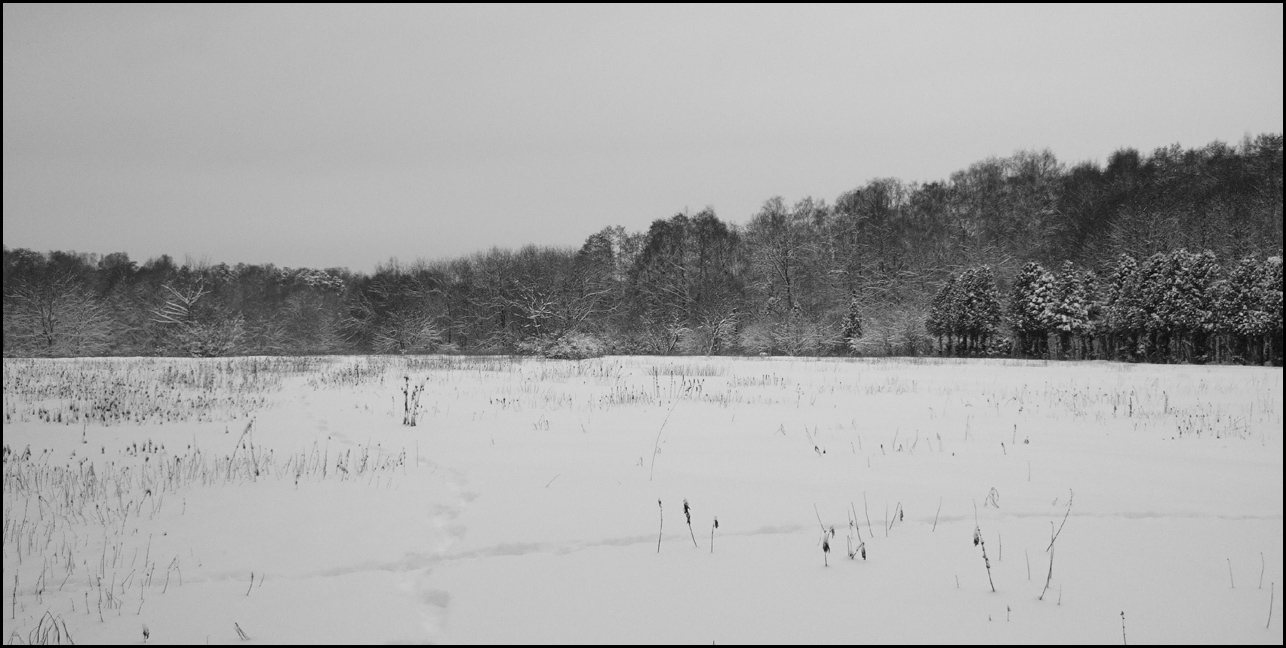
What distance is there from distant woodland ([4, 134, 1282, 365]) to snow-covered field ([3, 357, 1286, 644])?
20620mm

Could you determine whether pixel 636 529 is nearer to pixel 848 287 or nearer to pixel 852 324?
pixel 852 324

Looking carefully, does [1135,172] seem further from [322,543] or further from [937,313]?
[322,543]

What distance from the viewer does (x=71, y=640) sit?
121 inches

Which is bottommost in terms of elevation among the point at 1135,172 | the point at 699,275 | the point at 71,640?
the point at 71,640

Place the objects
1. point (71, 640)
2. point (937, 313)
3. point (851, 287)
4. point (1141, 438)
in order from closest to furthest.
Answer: point (71, 640), point (1141, 438), point (937, 313), point (851, 287)

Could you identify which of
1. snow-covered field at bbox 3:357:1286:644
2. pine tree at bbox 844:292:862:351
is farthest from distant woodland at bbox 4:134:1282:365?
snow-covered field at bbox 3:357:1286:644

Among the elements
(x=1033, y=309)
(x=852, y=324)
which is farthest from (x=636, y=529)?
(x=1033, y=309)

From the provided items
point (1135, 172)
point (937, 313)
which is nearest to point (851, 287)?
point (937, 313)

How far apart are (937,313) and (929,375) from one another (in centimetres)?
2574

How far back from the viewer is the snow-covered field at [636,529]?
332 centimetres

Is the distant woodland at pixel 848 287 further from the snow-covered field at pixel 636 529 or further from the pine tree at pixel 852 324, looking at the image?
the snow-covered field at pixel 636 529

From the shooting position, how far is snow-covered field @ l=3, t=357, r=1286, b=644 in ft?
10.9

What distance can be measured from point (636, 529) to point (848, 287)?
5157 centimetres

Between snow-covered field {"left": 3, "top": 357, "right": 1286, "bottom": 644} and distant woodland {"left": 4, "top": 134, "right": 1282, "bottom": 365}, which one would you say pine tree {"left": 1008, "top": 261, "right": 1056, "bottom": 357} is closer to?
distant woodland {"left": 4, "top": 134, "right": 1282, "bottom": 365}
